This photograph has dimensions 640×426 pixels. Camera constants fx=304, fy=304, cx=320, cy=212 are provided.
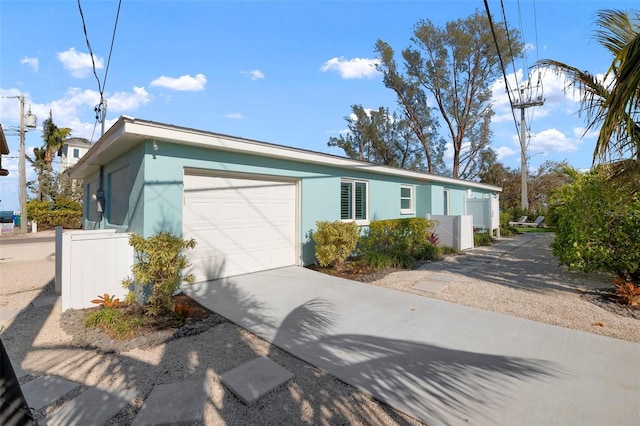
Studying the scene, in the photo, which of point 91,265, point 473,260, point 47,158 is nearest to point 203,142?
point 91,265

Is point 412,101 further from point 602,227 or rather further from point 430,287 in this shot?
point 430,287

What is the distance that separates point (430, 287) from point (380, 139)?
20.2 meters

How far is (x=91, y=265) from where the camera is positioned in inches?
195

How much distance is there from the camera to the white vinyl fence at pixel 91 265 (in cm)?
474

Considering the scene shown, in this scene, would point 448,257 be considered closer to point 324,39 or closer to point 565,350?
point 565,350

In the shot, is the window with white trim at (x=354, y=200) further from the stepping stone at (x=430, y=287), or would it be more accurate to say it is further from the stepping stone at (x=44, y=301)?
the stepping stone at (x=44, y=301)

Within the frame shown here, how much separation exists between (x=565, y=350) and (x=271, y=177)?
5.97 meters

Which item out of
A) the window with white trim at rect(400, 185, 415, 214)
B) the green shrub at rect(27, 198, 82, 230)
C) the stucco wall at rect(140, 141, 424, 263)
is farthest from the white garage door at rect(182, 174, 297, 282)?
the green shrub at rect(27, 198, 82, 230)

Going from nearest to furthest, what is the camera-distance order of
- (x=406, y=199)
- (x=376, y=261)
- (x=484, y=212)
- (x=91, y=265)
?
1. (x=91, y=265)
2. (x=376, y=261)
3. (x=406, y=199)
4. (x=484, y=212)

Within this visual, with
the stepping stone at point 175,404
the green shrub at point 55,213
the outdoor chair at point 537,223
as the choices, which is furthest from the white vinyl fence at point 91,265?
the outdoor chair at point 537,223

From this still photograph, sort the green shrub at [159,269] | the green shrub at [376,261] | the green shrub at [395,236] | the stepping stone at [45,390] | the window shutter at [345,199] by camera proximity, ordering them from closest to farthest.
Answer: the stepping stone at [45,390] < the green shrub at [159,269] < the green shrub at [376,261] < the green shrub at [395,236] < the window shutter at [345,199]

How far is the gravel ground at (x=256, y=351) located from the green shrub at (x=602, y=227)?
0.74 meters

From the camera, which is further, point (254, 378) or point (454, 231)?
point (454, 231)

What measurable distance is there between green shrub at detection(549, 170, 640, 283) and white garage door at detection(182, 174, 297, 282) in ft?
19.1
